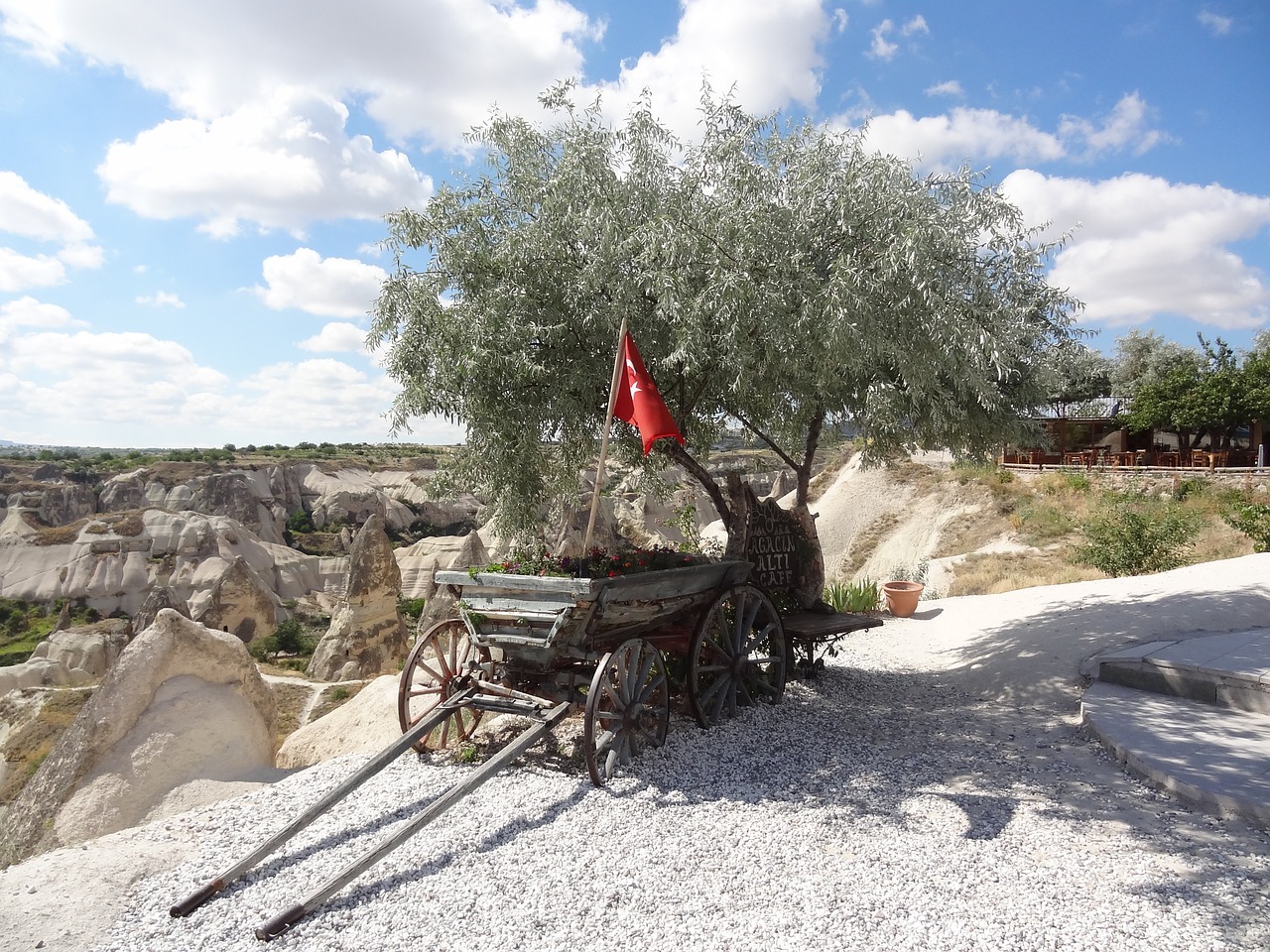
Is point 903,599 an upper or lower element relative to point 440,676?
lower

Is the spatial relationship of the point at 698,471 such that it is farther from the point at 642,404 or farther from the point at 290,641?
the point at 290,641

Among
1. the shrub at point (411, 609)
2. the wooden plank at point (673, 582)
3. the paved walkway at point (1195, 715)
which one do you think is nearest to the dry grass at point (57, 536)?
the shrub at point (411, 609)

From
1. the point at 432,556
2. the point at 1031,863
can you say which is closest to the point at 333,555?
the point at 432,556

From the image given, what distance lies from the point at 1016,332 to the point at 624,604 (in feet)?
17.9

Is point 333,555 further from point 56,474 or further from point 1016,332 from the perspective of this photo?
→ point 1016,332

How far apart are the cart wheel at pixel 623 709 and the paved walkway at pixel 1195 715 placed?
371 cm

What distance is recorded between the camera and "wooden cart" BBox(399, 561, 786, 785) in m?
5.85

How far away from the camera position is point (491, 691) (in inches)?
242

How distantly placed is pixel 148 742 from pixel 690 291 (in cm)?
634

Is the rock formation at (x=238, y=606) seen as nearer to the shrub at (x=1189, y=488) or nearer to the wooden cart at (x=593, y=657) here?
the wooden cart at (x=593, y=657)

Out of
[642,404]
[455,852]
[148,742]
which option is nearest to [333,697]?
[148,742]

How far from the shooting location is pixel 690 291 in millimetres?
6918

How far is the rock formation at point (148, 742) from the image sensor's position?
6418 millimetres

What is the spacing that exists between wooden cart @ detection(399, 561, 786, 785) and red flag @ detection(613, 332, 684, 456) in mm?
1182
